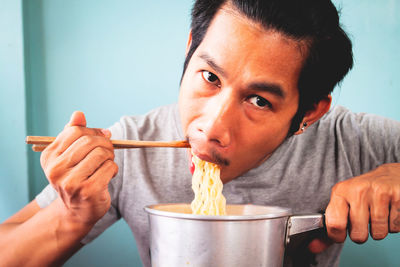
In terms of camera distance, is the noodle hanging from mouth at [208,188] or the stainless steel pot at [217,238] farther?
the noodle hanging from mouth at [208,188]

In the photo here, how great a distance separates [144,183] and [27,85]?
0.85 meters

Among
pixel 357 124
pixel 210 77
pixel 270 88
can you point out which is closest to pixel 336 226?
pixel 270 88

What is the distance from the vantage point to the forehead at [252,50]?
2.82 feet

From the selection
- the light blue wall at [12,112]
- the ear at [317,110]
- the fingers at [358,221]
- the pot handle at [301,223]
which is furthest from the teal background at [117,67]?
the pot handle at [301,223]

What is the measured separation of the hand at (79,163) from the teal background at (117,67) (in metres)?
0.90

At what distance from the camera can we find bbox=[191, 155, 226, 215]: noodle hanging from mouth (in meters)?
0.94

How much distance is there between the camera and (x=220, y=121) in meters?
0.84

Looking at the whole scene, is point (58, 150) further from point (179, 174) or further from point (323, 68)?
point (323, 68)

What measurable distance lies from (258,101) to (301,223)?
40cm

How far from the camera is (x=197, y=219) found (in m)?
0.55

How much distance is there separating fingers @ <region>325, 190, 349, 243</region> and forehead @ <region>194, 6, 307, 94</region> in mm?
354

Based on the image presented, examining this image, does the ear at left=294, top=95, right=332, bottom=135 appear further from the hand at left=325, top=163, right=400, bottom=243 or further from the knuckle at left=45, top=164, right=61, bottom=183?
the knuckle at left=45, top=164, right=61, bottom=183

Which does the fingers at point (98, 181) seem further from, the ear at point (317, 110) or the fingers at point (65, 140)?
the ear at point (317, 110)

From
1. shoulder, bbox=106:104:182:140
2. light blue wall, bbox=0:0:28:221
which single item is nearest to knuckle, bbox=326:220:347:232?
shoulder, bbox=106:104:182:140
